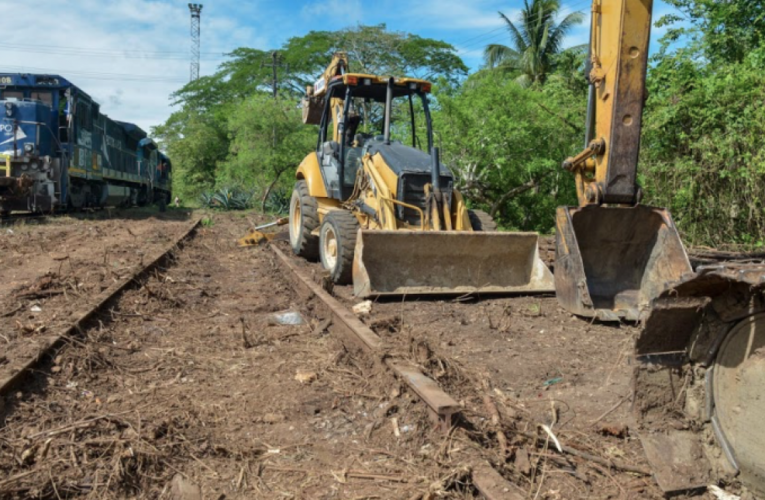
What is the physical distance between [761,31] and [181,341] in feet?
44.6

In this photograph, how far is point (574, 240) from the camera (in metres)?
5.90

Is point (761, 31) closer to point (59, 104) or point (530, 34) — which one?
point (59, 104)

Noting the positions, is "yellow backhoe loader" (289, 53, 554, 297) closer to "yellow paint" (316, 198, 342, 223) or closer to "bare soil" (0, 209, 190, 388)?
"yellow paint" (316, 198, 342, 223)

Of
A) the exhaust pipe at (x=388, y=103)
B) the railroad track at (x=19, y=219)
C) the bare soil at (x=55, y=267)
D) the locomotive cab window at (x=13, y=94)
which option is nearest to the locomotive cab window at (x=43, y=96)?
the locomotive cab window at (x=13, y=94)

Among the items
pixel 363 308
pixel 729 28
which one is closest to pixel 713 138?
pixel 729 28

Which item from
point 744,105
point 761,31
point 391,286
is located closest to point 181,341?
point 391,286

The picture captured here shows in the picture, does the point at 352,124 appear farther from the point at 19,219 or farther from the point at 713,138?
the point at 19,219

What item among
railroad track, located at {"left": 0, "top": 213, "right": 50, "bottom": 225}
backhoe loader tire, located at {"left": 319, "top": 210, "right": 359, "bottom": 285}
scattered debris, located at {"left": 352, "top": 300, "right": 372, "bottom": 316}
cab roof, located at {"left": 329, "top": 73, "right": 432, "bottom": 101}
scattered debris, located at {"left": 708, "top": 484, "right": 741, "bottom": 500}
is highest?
cab roof, located at {"left": 329, "top": 73, "right": 432, "bottom": 101}

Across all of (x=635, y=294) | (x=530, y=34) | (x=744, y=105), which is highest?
(x=530, y=34)

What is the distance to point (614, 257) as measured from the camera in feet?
20.9

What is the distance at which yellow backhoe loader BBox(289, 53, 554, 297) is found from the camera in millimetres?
7199

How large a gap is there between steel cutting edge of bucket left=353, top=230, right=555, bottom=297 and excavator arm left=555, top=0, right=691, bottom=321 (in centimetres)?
102

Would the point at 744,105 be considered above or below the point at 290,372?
above

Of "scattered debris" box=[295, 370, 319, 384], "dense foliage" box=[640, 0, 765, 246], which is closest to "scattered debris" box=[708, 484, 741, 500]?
"scattered debris" box=[295, 370, 319, 384]
